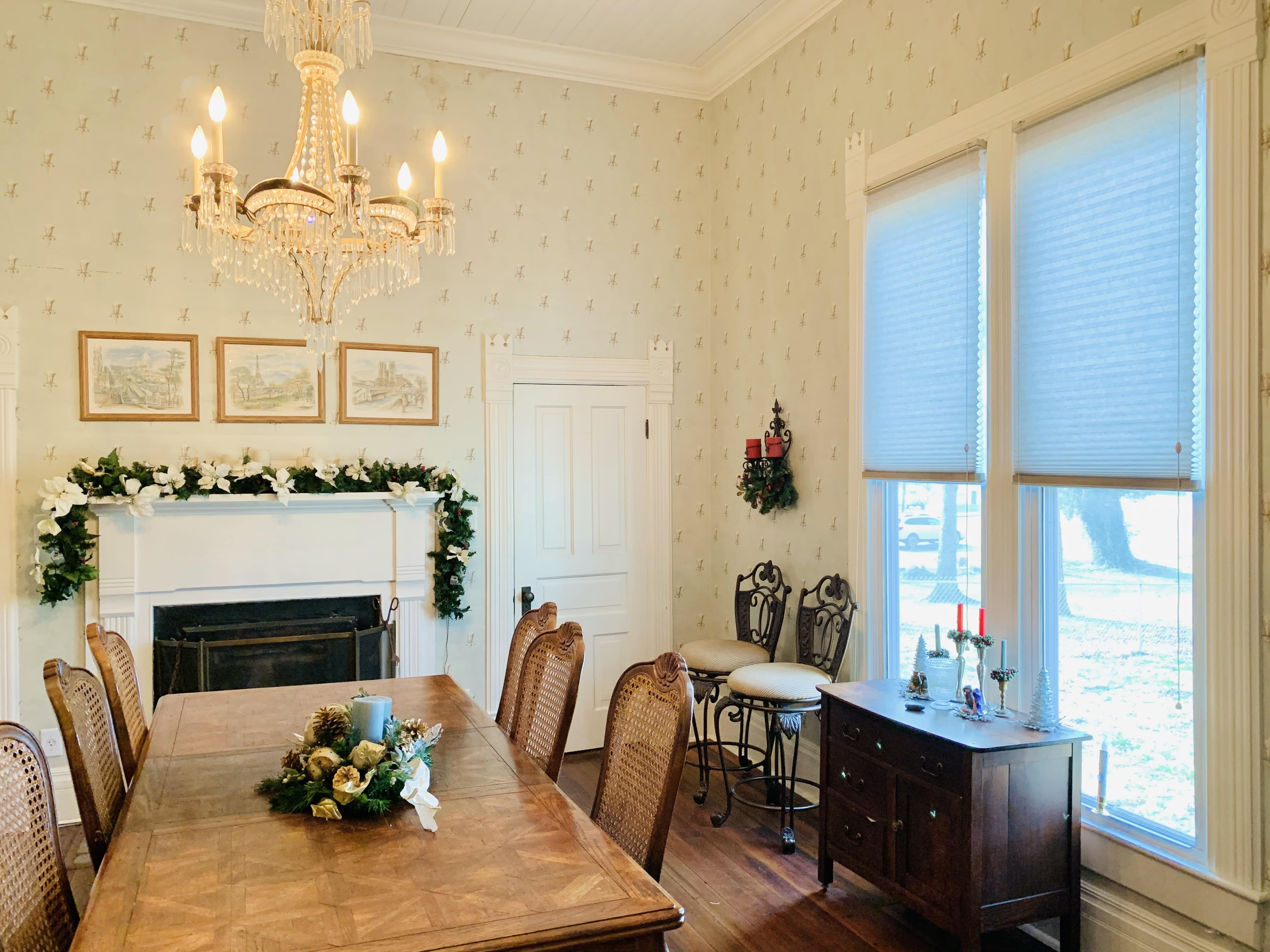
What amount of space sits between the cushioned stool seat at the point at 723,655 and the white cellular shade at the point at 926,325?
104 centimetres

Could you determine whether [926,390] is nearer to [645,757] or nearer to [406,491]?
[645,757]

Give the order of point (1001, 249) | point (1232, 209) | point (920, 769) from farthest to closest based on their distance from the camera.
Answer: point (1001, 249) → point (920, 769) → point (1232, 209)

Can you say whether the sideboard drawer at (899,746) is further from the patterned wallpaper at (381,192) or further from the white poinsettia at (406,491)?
the white poinsettia at (406,491)

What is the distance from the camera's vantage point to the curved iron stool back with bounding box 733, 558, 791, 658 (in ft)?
14.9

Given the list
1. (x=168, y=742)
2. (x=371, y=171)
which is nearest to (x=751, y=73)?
(x=371, y=171)

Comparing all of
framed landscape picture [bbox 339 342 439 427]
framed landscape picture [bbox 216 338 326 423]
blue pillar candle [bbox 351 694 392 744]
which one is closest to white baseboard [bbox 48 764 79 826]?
framed landscape picture [bbox 216 338 326 423]

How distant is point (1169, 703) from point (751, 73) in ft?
11.9

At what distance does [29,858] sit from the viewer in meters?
1.73

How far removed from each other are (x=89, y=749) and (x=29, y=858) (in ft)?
1.89

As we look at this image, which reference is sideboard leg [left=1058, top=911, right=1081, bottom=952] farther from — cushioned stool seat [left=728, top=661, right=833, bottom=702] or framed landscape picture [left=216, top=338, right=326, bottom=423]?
framed landscape picture [left=216, top=338, right=326, bottom=423]

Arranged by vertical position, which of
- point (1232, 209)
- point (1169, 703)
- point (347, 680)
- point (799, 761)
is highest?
point (1232, 209)

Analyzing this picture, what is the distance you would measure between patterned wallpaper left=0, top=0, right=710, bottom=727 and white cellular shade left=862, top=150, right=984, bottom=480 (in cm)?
155

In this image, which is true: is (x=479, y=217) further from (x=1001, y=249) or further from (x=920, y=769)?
(x=920, y=769)

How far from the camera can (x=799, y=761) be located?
14.6ft
